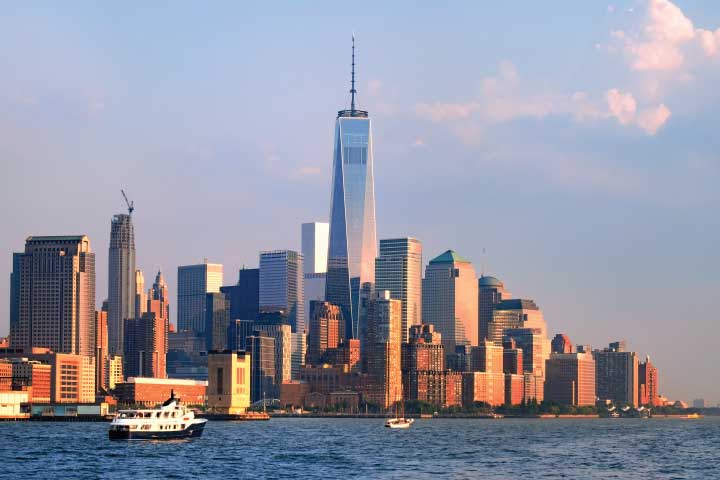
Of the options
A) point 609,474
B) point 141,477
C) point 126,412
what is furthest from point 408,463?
point 126,412

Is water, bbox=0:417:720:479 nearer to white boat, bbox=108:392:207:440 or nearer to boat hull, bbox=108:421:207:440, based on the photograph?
boat hull, bbox=108:421:207:440

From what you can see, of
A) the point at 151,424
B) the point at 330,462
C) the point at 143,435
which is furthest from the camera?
the point at 143,435

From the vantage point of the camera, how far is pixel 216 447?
190000 mm

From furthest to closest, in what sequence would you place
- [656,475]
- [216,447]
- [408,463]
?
[216,447] < [408,463] < [656,475]

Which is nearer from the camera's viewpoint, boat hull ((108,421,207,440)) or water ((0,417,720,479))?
water ((0,417,720,479))

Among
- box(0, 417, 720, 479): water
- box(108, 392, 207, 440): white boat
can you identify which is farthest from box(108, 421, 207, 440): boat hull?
box(0, 417, 720, 479): water

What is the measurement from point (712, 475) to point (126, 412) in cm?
8590

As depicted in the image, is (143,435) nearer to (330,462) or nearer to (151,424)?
(151,424)

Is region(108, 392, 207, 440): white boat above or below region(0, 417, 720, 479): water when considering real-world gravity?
above

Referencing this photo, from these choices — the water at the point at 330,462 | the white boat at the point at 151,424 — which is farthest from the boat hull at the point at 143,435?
the water at the point at 330,462

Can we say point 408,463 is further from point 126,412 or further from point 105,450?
point 126,412

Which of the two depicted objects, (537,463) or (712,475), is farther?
(537,463)

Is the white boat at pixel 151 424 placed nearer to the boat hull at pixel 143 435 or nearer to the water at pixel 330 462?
the boat hull at pixel 143 435

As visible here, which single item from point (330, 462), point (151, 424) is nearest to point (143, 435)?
point (151, 424)
